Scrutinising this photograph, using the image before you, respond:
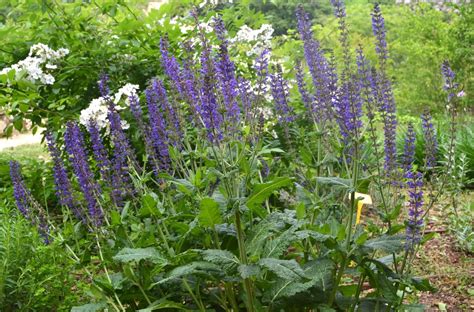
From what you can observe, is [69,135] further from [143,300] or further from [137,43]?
[137,43]

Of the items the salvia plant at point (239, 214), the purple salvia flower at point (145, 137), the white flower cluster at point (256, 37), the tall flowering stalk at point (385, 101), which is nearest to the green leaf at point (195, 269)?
the salvia plant at point (239, 214)

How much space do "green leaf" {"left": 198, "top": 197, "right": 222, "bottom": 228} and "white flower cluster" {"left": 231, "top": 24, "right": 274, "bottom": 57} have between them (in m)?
2.74

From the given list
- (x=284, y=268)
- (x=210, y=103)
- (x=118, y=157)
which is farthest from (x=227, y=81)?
(x=284, y=268)

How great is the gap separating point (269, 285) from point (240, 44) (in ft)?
10.2

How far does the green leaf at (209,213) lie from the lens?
7.75 ft

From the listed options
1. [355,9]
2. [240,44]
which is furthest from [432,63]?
[240,44]

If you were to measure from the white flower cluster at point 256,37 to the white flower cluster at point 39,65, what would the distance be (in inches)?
57.1

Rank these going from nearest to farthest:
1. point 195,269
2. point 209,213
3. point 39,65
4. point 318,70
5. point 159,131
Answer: point 209,213 < point 195,269 < point 159,131 < point 318,70 < point 39,65

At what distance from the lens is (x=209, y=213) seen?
2.42m

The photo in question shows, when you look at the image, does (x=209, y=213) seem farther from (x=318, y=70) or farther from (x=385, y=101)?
(x=318, y=70)

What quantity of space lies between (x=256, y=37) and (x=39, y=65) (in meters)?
1.79

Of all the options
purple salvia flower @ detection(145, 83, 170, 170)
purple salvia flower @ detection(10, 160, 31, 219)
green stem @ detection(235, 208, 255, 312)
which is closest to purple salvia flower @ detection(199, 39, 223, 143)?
green stem @ detection(235, 208, 255, 312)

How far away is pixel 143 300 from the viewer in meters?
2.88

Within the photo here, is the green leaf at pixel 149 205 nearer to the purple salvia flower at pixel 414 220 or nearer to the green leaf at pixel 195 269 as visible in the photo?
the green leaf at pixel 195 269
